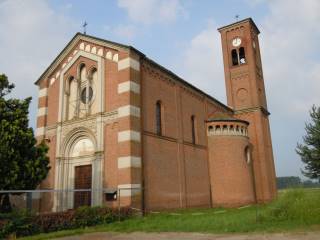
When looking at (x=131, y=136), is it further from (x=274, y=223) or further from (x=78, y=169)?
(x=274, y=223)

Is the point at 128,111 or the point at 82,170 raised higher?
the point at 128,111

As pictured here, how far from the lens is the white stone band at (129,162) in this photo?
55.5ft

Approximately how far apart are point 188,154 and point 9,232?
14.0 m

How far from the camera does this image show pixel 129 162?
55.5 feet

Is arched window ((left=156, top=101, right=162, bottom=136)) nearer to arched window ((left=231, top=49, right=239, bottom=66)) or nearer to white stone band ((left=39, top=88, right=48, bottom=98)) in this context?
white stone band ((left=39, top=88, right=48, bottom=98))

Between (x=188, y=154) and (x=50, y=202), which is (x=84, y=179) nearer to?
(x=50, y=202)

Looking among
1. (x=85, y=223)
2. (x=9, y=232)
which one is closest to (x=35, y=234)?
(x=9, y=232)

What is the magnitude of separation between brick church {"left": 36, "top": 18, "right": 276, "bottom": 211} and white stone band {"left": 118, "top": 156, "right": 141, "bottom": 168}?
0.05m

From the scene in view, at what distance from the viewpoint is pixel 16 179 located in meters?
13.6

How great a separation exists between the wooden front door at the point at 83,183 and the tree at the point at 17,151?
→ 443 centimetres

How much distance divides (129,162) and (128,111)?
286cm

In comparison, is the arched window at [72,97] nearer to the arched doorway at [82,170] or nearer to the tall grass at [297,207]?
the arched doorway at [82,170]

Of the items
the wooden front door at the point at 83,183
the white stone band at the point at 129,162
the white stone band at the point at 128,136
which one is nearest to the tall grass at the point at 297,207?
the white stone band at the point at 129,162

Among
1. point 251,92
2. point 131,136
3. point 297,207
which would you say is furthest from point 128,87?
point 251,92
